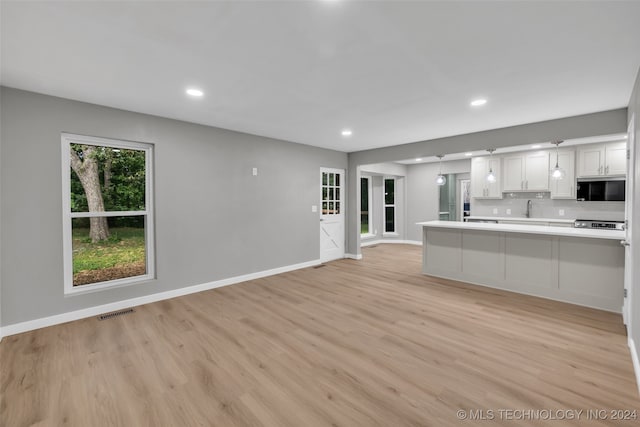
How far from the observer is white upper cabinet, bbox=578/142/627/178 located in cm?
527

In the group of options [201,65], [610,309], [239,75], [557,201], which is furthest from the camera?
[557,201]

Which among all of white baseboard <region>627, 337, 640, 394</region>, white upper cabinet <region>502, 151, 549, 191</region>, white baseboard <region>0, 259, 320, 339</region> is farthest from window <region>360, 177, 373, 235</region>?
white baseboard <region>627, 337, 640, 394</region>

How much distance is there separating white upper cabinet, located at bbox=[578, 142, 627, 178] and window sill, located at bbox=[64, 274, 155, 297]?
7.98 meters

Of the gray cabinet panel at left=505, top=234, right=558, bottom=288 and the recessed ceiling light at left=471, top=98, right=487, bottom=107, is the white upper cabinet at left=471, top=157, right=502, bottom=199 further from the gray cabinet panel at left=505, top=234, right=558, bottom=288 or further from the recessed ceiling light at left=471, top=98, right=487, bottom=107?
the recessed ceiling light at left=471, top=98, right=487, bottom=107

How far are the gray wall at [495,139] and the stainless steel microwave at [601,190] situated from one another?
244 centimetres

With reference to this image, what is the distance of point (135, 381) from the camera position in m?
2.20

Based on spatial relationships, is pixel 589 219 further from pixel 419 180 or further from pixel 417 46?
pixel 417 46

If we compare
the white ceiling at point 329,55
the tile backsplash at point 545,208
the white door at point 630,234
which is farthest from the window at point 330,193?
the white door at point 630,234

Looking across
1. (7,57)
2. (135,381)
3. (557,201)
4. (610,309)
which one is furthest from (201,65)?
(557,201)

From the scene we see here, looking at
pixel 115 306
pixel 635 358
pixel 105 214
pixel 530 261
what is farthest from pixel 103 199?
pixel 530 261

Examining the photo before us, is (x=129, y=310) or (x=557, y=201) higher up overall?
(x=557, y=201)

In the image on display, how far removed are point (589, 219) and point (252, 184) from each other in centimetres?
670

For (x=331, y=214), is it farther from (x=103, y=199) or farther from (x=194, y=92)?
(x=103, y=199)

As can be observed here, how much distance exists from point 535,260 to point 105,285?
577 centimetres
